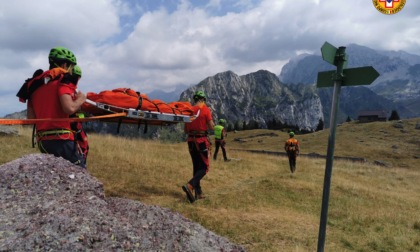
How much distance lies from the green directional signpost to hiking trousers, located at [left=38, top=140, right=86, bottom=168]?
4.56 metres

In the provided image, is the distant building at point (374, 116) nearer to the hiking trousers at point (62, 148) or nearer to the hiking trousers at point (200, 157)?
the hiking trousers at point (200, 157)

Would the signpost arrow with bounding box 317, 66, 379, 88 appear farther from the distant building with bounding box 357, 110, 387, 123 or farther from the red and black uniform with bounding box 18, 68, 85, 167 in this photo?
the distant building with bounding box 357, 110, 387, 123

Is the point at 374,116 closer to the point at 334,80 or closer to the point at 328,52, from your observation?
the point at 334,80

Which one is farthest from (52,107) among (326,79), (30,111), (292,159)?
(292,159)

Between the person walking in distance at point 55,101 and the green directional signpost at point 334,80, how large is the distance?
4287 millimetres

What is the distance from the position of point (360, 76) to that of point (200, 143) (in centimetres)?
563

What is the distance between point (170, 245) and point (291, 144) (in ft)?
56.3

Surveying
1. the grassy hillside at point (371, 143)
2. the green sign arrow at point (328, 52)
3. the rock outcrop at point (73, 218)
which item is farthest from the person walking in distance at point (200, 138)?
the grassy hillside at point (371, 143)

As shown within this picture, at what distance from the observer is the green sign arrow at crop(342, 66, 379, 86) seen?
18.5 feet

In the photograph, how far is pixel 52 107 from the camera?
18.8 ft

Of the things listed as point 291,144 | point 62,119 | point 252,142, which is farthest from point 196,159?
point 252,142

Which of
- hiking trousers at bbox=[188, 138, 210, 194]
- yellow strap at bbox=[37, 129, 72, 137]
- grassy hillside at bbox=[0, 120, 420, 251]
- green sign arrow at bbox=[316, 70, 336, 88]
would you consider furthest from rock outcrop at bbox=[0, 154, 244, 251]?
hiking trousers at bbox=[188, 138, 210, 194]

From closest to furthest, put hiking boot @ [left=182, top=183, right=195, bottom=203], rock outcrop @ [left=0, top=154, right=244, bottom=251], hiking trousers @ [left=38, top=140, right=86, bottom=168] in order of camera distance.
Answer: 1. rock outcrop @ [left=0, top=154, right=244, bottom=251]
2. hiking trousers @ [left=38, top=140, right=86, bottom=168]
3. hiking boot @ [left=182, top=183, right=195, bottom=203]

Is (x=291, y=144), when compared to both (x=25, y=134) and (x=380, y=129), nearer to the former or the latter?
(x=25, y=134)
